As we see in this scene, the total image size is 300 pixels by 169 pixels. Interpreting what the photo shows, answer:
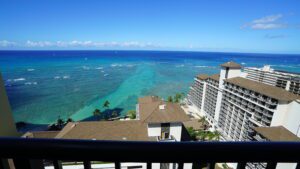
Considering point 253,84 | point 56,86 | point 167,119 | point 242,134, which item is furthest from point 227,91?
point 56,86

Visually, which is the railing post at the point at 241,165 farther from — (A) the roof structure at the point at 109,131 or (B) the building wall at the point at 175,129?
(B) the building wall at the point at 175,129

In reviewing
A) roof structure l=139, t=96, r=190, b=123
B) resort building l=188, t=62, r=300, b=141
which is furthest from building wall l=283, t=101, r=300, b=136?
roof structure l=139, t=96, r=190, b=123

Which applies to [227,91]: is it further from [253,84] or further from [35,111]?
[35,111]

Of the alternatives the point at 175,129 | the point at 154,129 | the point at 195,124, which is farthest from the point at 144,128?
the point at 195,124

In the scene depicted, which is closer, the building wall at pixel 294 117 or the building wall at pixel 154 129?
the building wall at pixel 154 129

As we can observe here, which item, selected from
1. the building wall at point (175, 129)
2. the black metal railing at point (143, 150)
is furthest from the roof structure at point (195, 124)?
the black metal railing at point (143, 150)

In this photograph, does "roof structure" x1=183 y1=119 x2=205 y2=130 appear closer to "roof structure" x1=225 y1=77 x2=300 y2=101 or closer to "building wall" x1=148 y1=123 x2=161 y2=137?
"roof structure" x1=225 y1=77 x2=300 y2=101
